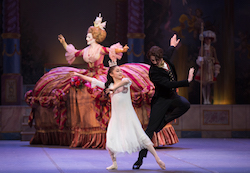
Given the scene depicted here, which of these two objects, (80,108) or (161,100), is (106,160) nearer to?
(161,100)

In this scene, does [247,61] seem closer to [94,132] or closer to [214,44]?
A: [214,44]

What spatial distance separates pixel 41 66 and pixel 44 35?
93 centimetres

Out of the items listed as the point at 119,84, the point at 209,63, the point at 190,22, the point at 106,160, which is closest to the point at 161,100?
the point at 119,84

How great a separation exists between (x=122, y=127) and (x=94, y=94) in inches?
85.0

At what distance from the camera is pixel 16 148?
6.88m

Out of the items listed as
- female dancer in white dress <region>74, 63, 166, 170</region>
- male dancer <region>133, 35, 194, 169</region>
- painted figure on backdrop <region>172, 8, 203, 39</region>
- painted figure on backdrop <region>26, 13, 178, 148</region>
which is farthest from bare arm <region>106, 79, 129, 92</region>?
painted figure on backdrop <region>172, 8, 203, 39</region>

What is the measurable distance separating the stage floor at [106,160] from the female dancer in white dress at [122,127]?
224 millimetres

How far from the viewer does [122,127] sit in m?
4.62

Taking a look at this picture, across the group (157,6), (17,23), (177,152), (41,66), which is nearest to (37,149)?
(177,152)

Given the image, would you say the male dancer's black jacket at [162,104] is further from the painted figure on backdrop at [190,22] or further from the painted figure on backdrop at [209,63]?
the painted figure on backdrop at [190,22]

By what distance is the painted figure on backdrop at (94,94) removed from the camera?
21.9 feet

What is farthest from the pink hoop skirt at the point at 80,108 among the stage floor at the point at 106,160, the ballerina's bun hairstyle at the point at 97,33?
the ballerina's bun hairstyle at the point at 97,33

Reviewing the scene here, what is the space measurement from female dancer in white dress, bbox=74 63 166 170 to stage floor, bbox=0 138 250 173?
224mm

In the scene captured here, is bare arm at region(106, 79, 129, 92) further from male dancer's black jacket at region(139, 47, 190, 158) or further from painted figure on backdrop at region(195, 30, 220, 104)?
painted figure on backdrop at region(195, 30, 220, 104)
